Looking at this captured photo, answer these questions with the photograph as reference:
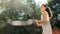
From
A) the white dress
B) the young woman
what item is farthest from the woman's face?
the white dress

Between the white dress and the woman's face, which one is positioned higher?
the woman's face

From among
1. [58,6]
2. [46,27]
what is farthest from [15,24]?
[58,6]

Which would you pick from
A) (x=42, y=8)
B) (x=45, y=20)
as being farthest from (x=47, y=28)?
(x=42, y=8)

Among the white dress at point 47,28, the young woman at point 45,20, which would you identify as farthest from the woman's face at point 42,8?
the white dress at point 47,28

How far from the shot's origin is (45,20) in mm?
1492

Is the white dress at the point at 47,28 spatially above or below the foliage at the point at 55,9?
below

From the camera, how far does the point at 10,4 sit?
1574 millimetres

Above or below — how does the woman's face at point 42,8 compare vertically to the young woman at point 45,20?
above

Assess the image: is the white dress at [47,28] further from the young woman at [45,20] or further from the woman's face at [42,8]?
the woman's face at [42,8]

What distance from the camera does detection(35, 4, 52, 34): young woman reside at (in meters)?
1.49

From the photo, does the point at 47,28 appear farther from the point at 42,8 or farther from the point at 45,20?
the point at 42,8

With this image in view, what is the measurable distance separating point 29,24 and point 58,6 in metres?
0.31

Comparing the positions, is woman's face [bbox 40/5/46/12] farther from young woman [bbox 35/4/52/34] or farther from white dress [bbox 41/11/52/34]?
white dress [bbox 41/11/52/34]

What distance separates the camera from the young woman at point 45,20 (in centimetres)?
149
